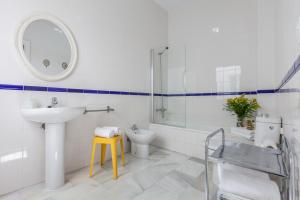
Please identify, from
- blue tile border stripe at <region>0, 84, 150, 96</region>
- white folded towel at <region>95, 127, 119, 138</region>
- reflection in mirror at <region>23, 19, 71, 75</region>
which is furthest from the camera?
white folded towel at <region>95, 127, 119, 138</region>

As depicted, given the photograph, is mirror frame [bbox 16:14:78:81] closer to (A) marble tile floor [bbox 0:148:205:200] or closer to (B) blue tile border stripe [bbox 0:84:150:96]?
(B) blue tile border stripe [bbox 0:84:150:96]

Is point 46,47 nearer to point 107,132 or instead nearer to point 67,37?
point 67,37

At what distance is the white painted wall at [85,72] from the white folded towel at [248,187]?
1663 mm

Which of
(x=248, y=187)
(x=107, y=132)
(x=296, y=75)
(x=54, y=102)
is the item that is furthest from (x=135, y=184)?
(x=296, y=75)

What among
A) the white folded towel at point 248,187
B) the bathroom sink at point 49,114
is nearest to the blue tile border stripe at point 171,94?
the bathroom sink at point 49,114

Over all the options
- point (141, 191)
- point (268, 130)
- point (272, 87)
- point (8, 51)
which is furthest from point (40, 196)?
point (272, 87)

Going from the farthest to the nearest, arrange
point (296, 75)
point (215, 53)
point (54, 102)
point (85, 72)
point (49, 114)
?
point (215, 53)
point (85, 72)
point (54, 102)
point (49, 114)
point (296, 75)

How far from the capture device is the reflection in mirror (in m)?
1.54

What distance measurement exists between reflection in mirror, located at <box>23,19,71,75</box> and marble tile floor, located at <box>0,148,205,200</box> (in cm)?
120

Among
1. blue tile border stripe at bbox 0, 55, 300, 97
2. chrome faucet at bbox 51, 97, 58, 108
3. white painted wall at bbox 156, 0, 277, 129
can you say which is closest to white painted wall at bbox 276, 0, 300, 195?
blue tile border stripe at bbox 0, 55, 300, 97

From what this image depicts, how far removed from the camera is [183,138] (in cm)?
242

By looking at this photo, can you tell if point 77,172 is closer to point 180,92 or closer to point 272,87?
point 180,92

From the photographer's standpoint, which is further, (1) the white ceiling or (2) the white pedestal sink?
(1) the white ceiling

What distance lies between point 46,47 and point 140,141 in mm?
1656
